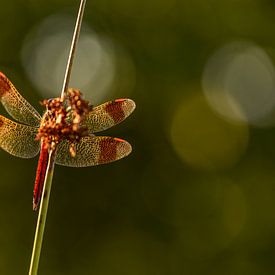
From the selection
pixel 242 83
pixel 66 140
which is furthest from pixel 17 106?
pixel 242 83

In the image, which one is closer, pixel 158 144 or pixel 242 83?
pixel 158 144

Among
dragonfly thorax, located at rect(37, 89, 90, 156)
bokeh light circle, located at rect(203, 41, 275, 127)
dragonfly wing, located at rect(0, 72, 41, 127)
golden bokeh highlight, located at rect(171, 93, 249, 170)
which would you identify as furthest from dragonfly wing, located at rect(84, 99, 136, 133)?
bokeh light circle, located at rect(203, 41, 275, 127)

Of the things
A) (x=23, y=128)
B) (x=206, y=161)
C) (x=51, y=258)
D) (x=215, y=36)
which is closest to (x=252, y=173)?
(x=206, y=161)

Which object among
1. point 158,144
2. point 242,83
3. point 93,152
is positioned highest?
point 242,83

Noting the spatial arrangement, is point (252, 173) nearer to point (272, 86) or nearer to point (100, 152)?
point (272, 86)

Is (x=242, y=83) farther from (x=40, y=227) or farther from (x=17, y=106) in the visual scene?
(x=40, y=227)

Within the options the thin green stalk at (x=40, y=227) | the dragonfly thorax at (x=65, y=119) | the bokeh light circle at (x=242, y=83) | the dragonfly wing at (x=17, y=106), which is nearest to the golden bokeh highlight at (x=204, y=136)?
the bokeh light circle at (x=242, y=83)
